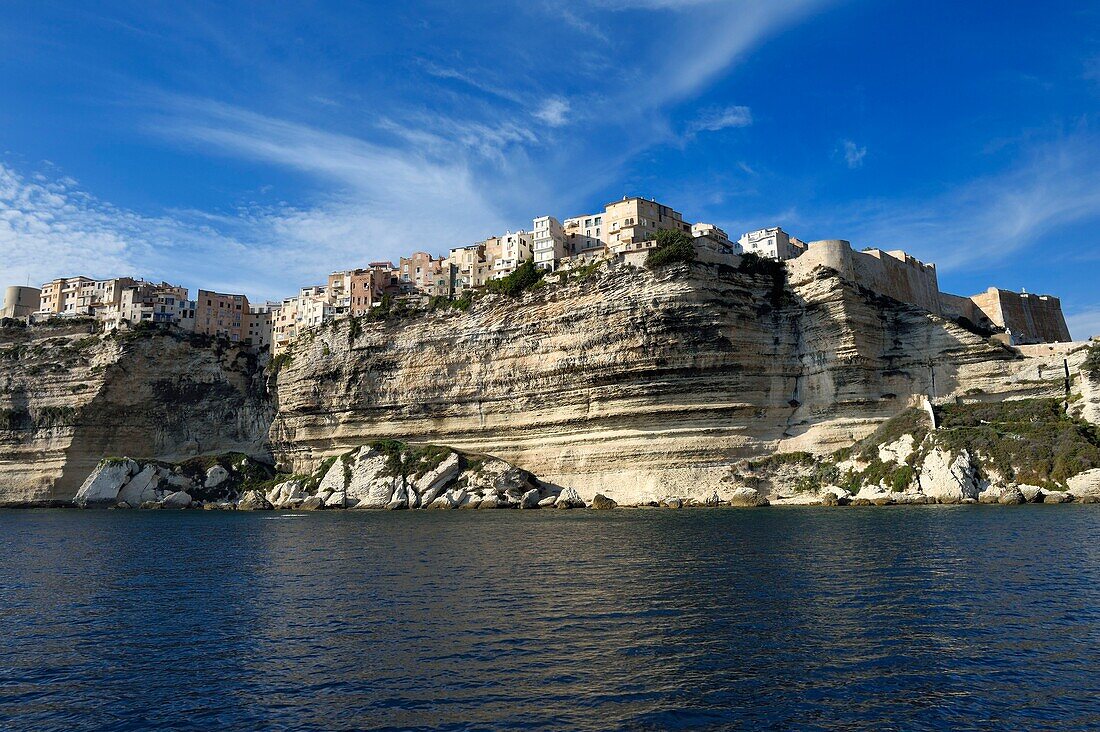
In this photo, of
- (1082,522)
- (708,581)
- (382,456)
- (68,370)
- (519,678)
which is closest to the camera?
(519,678)

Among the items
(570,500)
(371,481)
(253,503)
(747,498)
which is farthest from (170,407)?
(747,498)

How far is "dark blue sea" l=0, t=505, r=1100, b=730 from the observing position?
42.4 feet

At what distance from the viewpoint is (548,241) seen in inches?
3477

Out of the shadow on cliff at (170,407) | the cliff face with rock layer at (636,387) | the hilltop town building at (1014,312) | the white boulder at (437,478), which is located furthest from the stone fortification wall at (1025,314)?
the shadow on cliff at (170,407)

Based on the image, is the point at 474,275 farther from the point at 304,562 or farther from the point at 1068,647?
the point at 1068,647

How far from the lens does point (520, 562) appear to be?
97.8 ft

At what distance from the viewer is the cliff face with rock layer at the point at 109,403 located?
8869 centimetres

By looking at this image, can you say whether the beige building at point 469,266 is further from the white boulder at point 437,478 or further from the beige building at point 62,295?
the beige building at point 62,295

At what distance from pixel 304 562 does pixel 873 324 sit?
171ft

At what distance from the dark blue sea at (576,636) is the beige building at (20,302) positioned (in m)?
92.3

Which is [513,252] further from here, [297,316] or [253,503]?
[253,503]

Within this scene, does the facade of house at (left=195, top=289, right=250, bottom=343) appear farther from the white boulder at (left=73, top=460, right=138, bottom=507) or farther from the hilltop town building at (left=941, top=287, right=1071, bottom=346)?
the hilltop town building at (left=941, top=287, right=1071, bottom=346)

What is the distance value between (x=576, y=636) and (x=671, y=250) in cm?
5320

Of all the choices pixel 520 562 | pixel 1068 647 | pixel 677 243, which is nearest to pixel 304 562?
pixel 520 562
